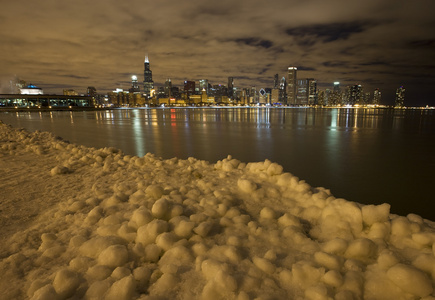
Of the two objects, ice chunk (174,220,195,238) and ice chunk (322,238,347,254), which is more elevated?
ice chunk (174,220,195,238)

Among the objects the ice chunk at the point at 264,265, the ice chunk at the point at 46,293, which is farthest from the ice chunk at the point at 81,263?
the ice chunk at the point at 264,265

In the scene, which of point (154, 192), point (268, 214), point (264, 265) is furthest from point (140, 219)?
point (268, 214)

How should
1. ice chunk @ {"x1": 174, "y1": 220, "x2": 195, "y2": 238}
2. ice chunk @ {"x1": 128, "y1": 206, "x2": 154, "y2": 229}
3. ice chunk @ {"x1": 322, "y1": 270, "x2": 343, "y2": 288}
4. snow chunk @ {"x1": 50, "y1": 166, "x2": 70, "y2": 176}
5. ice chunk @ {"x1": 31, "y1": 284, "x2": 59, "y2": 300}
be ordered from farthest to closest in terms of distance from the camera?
snow chunk @ {"x1": 50, "y1": 166, "x2": 70, "y2": 176} → ice chunk @ {"x1": 128, "y1": 206, "x2": 154, "y2": 229} → ice chunk @ {"x1": 174, "y1": 220, "x2": 195, "y2": 238} → ice chunk @ {"x1": 322, "y1": 270, "x2": 343, "y2": 288} → ice chunk @ {"x1": 31, "y1": 284, "x2": 59, "y2": 300}

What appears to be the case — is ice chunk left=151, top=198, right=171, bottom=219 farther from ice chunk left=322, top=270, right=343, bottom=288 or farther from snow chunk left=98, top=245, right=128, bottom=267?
ice chunk left=322, top=270, right=343, bottom=288

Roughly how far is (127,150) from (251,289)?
1128 cm

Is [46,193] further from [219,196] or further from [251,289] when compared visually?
[251,289]

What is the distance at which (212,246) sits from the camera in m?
2.61

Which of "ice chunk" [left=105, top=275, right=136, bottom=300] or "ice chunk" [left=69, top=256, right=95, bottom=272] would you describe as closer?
"ice chunk" [left=105, top=275, right=136, bottom=300]

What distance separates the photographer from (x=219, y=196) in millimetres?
3771

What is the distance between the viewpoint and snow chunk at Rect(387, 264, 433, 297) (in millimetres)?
1918

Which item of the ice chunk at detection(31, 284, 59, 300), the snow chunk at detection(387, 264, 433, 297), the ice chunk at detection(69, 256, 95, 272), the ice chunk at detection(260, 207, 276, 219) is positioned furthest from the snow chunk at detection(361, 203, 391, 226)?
the ice chunk at detection(31, 284, 59, 300)

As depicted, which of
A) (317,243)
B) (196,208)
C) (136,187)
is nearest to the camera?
(317,243)

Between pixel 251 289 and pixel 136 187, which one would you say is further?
pixel 136 187

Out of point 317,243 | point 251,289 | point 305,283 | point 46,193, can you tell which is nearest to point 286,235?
point 317,243
